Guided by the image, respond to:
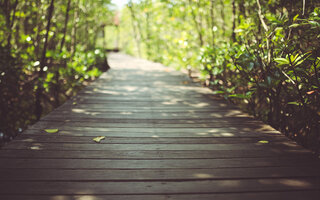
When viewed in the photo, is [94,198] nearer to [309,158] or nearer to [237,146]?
[237,146]

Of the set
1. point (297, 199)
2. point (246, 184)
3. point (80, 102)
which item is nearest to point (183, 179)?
point (246, 184)

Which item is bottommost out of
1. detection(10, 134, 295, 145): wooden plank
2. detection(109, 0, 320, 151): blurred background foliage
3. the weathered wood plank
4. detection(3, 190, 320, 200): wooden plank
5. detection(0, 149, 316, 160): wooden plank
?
detection(3, 190, 320, 200): wooden plank

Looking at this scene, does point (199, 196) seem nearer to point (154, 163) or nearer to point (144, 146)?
point (154, 163)

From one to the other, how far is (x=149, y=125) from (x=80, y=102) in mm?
1674

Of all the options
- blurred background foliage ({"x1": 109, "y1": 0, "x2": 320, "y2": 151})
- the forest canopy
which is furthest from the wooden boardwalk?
the forest canopy

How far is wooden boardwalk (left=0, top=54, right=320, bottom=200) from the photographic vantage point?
1.69 m

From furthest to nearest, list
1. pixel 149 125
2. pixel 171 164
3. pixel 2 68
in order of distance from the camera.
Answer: pixel 2 68
pixel 149 125
pixel 171 164

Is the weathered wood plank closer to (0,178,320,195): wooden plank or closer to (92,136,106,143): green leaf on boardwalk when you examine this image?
(0,178,320,195): wooden plank

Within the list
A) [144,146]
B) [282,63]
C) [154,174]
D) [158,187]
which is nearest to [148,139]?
[144,146]

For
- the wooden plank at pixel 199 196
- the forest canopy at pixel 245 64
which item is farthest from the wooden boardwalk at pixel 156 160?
the forest canopy at pixel 245 64

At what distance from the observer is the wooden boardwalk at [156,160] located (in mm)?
1690

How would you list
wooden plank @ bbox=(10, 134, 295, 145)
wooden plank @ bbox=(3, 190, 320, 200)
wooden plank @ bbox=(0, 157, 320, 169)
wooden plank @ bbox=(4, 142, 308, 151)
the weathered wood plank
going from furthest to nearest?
wooden plank @ bbox=(10, 134, 295, 145) → wooden plank @ bbox=(4, 142, 308, 151) → wooden plank @ bbox=(0, 157, 320, 169) → the weathered wood plank → wooden plank @ bbox=(3, 190, 320, 200)

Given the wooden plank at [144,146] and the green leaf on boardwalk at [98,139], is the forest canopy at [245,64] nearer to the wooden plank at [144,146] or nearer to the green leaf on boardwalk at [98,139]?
the wooden plank at [144,146]

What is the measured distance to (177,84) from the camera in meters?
6.15
